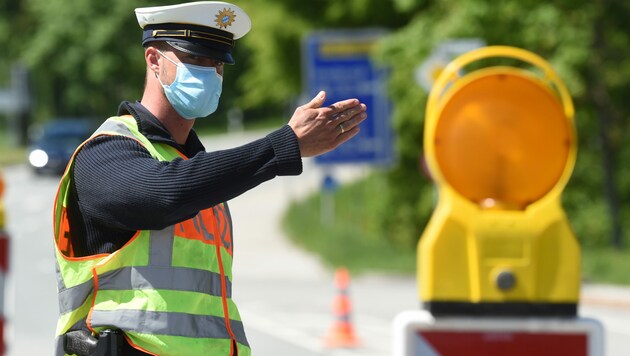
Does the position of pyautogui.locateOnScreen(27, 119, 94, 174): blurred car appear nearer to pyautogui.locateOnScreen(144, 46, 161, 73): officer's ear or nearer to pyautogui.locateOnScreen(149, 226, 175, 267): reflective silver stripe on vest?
pyautogui.locateOnScreen(144, 46, 161, 73): officer's ear

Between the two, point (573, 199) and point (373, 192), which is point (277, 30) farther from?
point (573, 199)

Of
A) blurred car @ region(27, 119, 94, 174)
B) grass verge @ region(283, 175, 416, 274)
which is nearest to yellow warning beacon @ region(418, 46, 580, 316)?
grass verge @ region(283, 175, 416, 274)

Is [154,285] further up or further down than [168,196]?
further down

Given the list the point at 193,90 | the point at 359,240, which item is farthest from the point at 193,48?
the point at 359,240

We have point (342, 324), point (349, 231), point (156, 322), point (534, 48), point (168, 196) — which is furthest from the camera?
point (349, 231)

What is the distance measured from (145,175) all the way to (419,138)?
67.2 ft

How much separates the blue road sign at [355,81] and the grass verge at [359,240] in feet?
4.75

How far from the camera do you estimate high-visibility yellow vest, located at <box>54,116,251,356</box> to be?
3277 millimetres

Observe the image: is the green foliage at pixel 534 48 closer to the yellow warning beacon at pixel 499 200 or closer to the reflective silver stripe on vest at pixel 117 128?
the yellow warning beacon at pixel 499 200

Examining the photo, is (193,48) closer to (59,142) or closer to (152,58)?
(152,58)

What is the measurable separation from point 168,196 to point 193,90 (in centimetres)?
36

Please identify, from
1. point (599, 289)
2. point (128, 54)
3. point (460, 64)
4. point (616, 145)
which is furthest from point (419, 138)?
point (128, 54)

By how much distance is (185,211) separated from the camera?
3129 mm

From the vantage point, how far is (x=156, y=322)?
3277 millimetres
